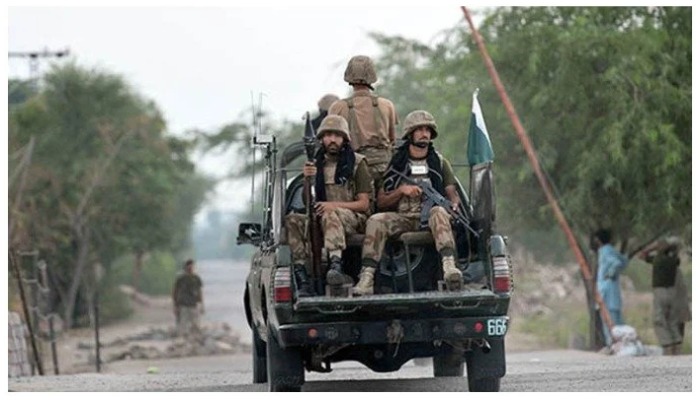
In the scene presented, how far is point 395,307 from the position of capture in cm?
1467

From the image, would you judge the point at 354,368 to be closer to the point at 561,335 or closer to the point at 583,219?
the point at 583,219

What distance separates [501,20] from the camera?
31344 mm

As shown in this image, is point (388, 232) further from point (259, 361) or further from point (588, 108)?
point (588, 108)

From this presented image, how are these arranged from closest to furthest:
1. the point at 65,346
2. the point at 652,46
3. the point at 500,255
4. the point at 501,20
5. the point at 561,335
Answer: the point at 500,255 < the point at 652,46 < the point at 501,20 < the point at 561,335 < the point at 65,346

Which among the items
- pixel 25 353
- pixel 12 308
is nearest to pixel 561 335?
pixel 12 308

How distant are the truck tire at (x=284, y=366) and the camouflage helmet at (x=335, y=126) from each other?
1.56 metres

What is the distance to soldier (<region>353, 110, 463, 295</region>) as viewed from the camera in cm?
1480

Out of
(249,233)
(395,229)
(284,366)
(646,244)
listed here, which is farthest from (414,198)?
(646,244)

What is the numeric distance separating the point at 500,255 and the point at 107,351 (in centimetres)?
2625

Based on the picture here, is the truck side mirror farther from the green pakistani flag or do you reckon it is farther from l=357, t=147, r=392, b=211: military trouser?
the green pakistani flag

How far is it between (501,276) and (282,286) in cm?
158

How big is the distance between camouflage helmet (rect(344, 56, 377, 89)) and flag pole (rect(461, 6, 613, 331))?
11293mm

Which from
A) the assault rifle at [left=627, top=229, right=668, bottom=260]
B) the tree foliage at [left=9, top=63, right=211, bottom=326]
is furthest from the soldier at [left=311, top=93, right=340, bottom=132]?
the tree foliage at [left=9, top=63, right=211, bottom=326]

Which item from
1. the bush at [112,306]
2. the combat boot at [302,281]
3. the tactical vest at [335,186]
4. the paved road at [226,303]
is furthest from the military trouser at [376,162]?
the bush at [112,306]
